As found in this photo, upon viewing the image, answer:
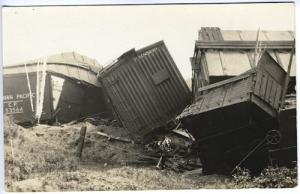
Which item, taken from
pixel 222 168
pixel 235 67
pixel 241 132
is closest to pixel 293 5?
pixel 235 67

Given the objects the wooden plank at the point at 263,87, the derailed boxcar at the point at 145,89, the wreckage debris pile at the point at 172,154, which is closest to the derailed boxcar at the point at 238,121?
the wooden plank at the point at 263,87

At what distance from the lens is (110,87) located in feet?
33.2

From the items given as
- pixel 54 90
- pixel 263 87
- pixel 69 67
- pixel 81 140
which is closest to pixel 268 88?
pixel 263 87

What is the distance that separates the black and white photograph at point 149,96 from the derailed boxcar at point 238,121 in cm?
2

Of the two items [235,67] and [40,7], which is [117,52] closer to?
[40,7]

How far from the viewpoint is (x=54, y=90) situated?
10.0 meters

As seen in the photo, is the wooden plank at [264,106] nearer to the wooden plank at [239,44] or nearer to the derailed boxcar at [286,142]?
the derailed boxcar at [286,142]

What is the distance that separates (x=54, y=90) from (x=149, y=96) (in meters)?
1.91

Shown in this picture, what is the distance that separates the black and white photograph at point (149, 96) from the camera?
896cm

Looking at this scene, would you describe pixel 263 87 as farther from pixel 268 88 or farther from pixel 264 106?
pixel 264 106

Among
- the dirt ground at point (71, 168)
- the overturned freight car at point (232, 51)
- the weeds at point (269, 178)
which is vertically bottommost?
the weeds at point (269, 178)

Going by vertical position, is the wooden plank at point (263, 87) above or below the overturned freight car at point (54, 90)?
below

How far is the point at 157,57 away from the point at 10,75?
9.36 feet

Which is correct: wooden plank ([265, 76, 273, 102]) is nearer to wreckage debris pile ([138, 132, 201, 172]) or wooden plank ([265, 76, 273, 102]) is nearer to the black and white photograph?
the black and white photograph
